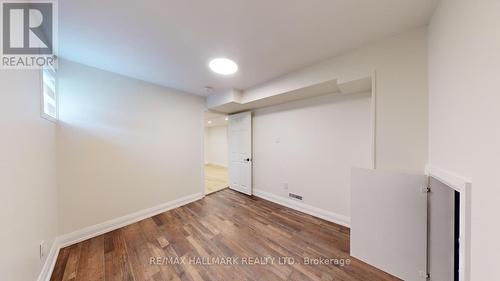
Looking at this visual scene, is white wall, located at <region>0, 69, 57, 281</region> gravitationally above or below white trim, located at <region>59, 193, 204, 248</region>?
above

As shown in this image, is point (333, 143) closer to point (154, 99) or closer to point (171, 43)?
point (171, 43)

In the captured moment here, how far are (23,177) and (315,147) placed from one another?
3391mm

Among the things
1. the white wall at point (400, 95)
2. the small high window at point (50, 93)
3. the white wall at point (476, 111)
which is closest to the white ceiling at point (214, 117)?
the small high window at point (50, 93)

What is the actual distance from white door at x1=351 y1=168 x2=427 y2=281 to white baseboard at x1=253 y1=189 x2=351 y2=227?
72 centimetres

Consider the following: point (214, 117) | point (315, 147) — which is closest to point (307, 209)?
point (315, 147)

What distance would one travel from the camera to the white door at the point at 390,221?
144 cm

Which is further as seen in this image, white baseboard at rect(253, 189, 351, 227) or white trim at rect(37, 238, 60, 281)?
white baseboard at rect(253, 189, 351, 227)

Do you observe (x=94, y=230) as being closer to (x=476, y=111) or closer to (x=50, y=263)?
(x=50, y=263)

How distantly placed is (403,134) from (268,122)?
2319 millimetres

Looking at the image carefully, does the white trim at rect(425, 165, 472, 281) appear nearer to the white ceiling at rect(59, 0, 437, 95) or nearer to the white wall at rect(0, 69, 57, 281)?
the white ceiling at rect(59, 0, 437, 95)

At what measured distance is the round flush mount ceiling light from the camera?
2.12m

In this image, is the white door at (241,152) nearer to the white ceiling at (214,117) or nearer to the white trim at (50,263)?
the white ceiling at (214,117)

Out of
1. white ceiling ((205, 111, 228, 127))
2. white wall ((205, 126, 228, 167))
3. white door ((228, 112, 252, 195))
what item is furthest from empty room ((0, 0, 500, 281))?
white wall ((205, 126, 228, 167))

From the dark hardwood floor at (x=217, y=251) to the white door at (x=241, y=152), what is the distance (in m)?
1.21
